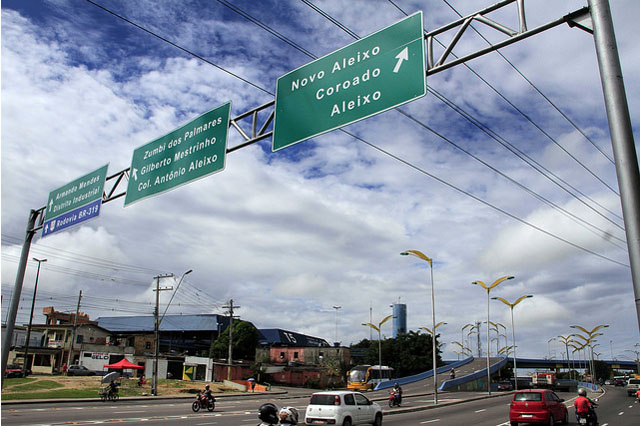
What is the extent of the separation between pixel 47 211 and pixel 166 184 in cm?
596

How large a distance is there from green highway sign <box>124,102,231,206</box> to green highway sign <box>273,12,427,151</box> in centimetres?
192

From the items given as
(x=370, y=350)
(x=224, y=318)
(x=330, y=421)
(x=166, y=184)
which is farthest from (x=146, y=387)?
(x=370, y=350)

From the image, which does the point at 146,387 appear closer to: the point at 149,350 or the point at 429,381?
the point at 149,350

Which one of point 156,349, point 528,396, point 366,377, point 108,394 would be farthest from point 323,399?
point 366,377

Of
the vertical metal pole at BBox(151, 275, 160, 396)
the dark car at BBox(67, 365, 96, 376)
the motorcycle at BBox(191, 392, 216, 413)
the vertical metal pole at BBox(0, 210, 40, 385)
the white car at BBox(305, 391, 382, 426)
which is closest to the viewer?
the vertical metal pole at BBox(0, 210, 40, 385)

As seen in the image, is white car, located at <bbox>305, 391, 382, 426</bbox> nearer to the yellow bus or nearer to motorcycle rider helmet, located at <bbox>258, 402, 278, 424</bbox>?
motorcycle rider helmet, located at <bbox>258, 402, 278, 424</bbox>

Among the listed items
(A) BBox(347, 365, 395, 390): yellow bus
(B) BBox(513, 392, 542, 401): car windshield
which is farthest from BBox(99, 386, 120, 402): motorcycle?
(A) BBox(347, 365, 395, 390): yellow bus

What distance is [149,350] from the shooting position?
79.2 metres

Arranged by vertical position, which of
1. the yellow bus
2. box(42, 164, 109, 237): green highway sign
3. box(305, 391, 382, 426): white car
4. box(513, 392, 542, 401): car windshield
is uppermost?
box(42, 164, 109, 237): green highway sign

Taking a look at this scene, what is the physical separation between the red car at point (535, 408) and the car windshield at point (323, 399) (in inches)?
286

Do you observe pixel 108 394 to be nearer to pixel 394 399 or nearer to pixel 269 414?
pixel 394 399

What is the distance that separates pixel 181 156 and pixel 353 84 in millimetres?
5077

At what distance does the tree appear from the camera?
7500 cm

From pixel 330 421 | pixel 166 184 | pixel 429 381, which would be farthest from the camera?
pixel 429 381
